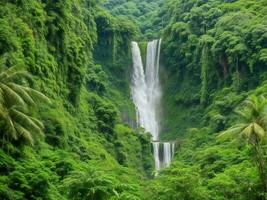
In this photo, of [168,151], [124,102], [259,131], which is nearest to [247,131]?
[259,131]

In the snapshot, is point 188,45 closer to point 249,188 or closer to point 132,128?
point 132,128

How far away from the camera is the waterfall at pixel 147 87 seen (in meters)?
67.1

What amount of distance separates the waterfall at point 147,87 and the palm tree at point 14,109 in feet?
128

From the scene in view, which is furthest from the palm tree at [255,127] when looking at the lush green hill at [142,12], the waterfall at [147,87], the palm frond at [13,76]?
the lush green hill at [142,12]

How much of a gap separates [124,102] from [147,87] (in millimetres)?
5036

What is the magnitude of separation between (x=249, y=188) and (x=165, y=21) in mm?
57902

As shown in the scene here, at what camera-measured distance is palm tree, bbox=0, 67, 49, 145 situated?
2575 cm

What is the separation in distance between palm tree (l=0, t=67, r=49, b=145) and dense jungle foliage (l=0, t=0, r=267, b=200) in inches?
2.3

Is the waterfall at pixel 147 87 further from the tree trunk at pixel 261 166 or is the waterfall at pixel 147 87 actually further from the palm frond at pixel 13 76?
the palm frond at pixel 13 76

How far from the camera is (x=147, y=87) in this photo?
233ft

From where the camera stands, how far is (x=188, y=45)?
6888cm

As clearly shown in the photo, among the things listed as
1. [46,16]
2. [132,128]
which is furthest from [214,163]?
[132,128]

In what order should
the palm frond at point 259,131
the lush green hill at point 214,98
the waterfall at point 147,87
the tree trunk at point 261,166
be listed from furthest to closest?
the waterfall at point 147,87, the lush green hill at point 214,98, the tree trunk at point 261,166, the palm frond at point 259,131

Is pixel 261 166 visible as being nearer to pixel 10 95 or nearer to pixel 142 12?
pixel 10 95
